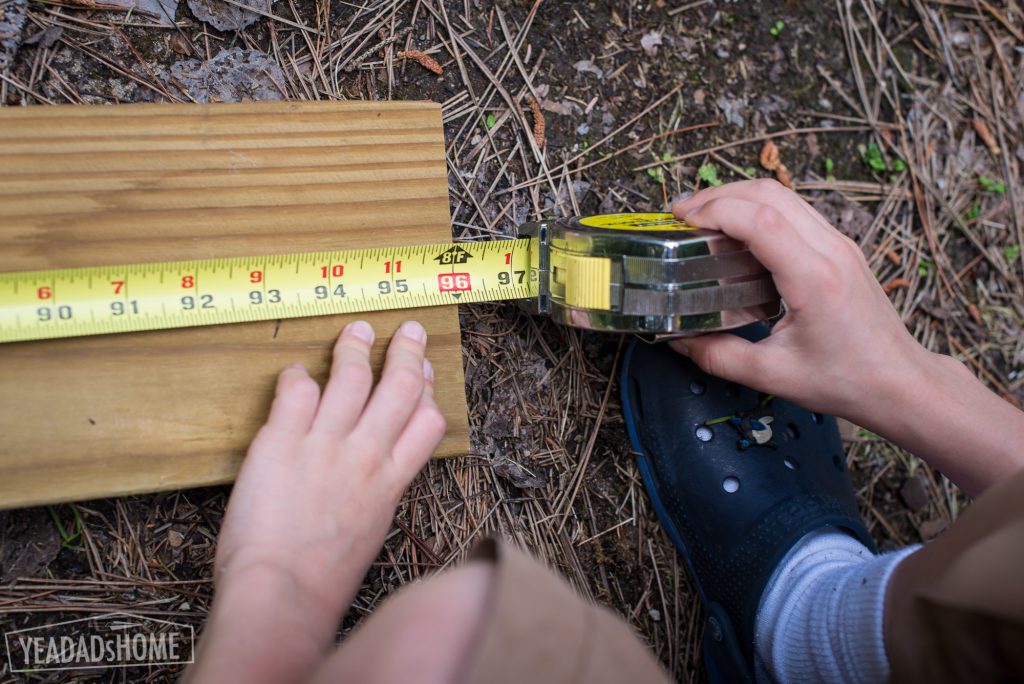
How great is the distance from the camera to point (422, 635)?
0.99 metres

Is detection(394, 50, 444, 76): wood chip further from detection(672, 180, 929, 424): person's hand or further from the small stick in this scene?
detection(672, 180, 929, 424): person's hand

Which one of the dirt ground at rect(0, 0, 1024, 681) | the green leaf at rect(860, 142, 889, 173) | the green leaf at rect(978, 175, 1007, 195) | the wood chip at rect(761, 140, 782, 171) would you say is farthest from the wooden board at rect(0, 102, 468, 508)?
the green leaf at rect(978, 175, 1007, 195)

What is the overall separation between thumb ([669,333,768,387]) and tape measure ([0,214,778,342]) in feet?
0.34

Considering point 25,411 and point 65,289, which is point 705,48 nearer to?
point 65,289

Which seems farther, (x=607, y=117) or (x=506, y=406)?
(x=607, y=117)

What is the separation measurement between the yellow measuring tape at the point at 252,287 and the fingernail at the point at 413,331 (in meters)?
0.06

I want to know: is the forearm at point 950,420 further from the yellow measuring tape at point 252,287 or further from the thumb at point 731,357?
the yellow measuring tape at point 252,287

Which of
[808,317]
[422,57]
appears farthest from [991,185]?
[422,57]

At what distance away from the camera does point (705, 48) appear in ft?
7.83

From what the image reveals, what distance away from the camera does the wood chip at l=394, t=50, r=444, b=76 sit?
208cm

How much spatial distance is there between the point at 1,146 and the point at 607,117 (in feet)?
5.32

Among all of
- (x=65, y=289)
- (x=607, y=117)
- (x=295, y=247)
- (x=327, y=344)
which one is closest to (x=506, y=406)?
(x=327, y=344)

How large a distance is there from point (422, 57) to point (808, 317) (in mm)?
1301

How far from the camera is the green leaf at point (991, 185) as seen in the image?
2627 millimetres
